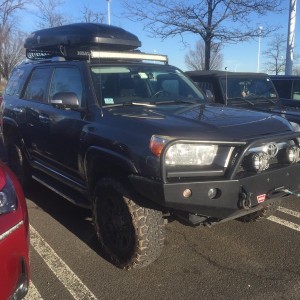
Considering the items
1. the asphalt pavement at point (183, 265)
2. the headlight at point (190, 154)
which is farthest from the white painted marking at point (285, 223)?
the headlight at point (190, 154)

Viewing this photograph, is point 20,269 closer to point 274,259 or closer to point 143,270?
point 143,270

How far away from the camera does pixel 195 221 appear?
322 cm

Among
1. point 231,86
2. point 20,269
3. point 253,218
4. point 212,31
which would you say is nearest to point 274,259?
point 253,218

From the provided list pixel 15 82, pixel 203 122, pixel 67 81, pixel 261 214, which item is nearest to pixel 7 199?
pixel 203 122

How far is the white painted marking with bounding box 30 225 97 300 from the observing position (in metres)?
3.10

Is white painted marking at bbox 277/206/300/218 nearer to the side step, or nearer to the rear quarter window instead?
the side step

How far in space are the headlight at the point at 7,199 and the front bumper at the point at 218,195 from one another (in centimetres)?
91

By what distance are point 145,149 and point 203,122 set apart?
576 mm

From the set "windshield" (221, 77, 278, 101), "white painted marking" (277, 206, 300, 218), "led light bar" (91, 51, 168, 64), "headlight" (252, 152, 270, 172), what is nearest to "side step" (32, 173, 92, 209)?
"led light bar" (91, 51, 168, 64)

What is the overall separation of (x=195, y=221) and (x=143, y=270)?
0.68m

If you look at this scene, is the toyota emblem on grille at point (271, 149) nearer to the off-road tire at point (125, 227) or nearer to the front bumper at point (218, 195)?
the front bumper at point (218, 195)

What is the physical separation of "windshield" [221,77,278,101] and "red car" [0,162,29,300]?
5213 millimetres

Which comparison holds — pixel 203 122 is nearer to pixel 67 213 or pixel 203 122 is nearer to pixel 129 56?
pixel 129 56

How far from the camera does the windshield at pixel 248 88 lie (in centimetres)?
725
